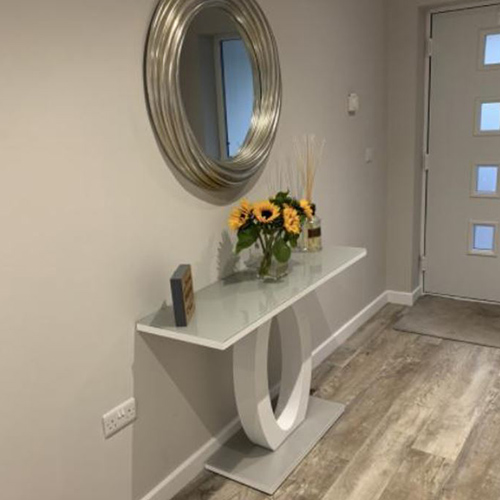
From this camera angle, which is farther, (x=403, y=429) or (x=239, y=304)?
(x=403, y=429)

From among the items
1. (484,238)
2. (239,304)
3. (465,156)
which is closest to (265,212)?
(239,304)

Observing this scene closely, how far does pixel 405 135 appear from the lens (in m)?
3.71

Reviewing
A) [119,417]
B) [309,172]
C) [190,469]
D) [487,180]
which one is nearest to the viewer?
[119,417]

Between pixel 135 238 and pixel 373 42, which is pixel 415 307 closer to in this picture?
pixel 373 42

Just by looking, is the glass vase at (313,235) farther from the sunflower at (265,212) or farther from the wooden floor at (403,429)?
the wooden floor at (403,429)

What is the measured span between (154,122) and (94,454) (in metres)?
1.11

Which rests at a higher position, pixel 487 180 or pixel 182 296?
pixel 487 180

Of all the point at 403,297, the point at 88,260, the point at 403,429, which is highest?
the point at 88,260

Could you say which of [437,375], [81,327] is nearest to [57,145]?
[81,327]

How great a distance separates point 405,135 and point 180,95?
2.26 m

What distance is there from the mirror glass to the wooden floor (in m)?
1.33

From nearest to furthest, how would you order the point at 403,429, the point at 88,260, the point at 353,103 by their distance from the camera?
the point at 88,260
the point at 403,429
the point at 353,103

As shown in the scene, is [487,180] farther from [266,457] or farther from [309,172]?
[266,457]

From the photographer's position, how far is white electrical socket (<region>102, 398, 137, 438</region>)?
5.82 ft
